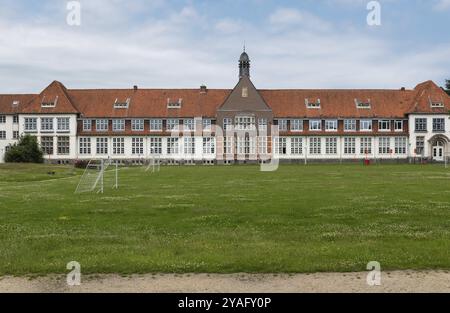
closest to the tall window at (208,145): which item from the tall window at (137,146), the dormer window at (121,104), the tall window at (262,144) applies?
the tall window at (262,144)

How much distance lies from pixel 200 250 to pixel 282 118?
246ft

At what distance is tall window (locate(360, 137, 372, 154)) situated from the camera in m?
85.4

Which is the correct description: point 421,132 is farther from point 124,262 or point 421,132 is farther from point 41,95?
point 124,262

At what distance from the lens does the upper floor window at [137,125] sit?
279 ft

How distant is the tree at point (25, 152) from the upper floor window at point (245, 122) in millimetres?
29184

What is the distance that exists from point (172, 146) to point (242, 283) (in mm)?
77156

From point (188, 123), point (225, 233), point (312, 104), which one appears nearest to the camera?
point (225, 233)

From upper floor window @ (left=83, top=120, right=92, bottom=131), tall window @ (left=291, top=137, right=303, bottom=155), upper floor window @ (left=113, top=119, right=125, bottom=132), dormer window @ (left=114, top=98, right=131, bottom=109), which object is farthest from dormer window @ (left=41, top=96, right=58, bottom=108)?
tall window @ (left=291, top=137, right=303, bottom=155)

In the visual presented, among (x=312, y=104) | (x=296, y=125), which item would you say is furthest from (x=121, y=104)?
(x=312, y=104)

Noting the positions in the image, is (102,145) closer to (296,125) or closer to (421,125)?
(296,125)

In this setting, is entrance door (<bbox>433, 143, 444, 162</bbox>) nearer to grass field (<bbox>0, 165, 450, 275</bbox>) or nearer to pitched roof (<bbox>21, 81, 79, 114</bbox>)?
pitched roof (<bbox>21, 81, 79, 114</bbox>)

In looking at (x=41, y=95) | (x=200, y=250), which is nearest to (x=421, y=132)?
(x=41, y=95)

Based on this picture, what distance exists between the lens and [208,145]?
85.4 meters
